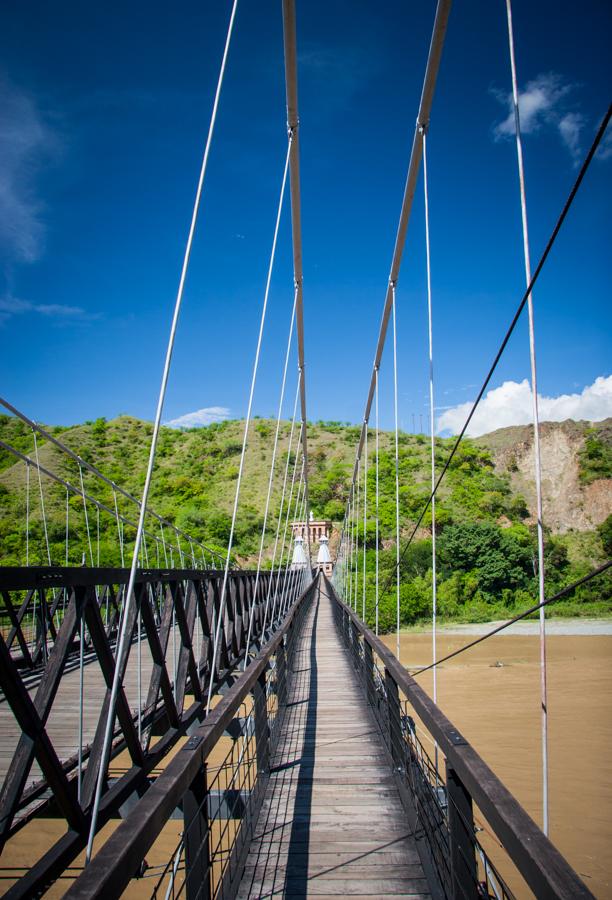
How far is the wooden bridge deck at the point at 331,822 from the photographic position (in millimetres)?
2076

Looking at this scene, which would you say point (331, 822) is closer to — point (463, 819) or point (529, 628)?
point (463, 819)

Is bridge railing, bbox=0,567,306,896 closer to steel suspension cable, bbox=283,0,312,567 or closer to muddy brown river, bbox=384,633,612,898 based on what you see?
steel suspension cable, bbox=283,0,312,567

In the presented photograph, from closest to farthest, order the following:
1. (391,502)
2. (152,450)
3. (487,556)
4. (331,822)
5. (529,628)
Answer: (152,450)
(331,822)
(529,628)
(487,556)
(391,502)

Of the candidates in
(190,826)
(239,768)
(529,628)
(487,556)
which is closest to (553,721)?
(239,768)

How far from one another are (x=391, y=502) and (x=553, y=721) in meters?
28.4

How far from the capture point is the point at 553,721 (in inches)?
448

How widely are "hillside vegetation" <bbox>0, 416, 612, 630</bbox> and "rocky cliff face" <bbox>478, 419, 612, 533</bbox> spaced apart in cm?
14

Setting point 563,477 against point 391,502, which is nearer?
point 391,502

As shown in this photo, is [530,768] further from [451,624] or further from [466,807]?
[451,624]

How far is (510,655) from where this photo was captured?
720 inches

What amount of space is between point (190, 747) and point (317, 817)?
1497 millimetres

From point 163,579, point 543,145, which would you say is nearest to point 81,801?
point 163,579

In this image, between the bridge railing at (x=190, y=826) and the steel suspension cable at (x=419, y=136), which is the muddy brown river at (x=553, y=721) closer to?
the bridge railing at (x=190, y=826)

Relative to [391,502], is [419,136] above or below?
above
